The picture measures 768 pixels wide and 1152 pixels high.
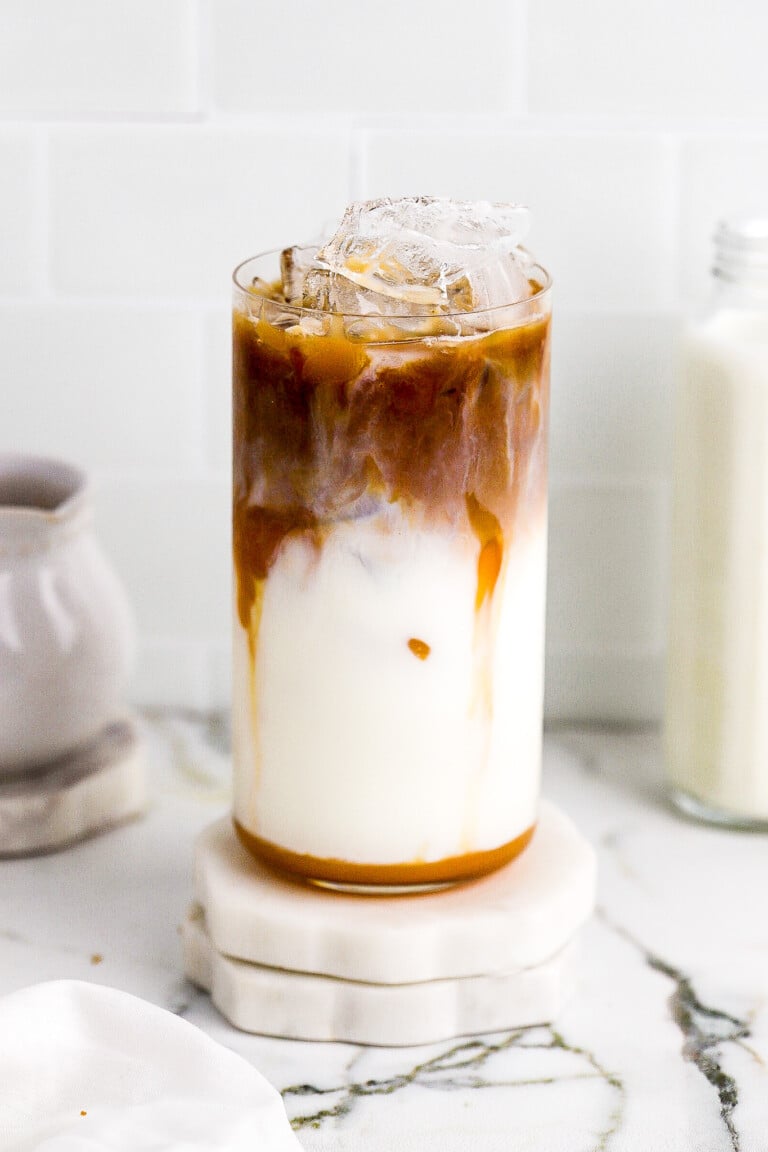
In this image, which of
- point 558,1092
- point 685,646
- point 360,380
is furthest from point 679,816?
point 360,380

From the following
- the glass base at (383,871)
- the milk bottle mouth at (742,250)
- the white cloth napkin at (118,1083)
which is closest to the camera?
the white cloth napkin at (118,1083)

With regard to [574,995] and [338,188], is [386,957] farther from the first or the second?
[338,188]

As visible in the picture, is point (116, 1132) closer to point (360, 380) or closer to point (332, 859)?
point (332, 859)

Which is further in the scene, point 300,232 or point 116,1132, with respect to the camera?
point 300,232

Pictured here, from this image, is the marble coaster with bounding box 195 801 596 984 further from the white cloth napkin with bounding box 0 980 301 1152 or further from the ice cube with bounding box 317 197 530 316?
the ice cube with bounding box 317 197 530 316

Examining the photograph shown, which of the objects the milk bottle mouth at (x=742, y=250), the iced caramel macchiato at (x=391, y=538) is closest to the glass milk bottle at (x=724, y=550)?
the milk bottle mouth at (x=742, y=250)

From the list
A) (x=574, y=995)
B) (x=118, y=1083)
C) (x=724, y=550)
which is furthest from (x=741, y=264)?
(x=118, y=1083)

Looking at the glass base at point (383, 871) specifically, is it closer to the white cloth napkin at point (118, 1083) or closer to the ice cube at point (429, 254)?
the white cloth napkin at point (118, 1083)
